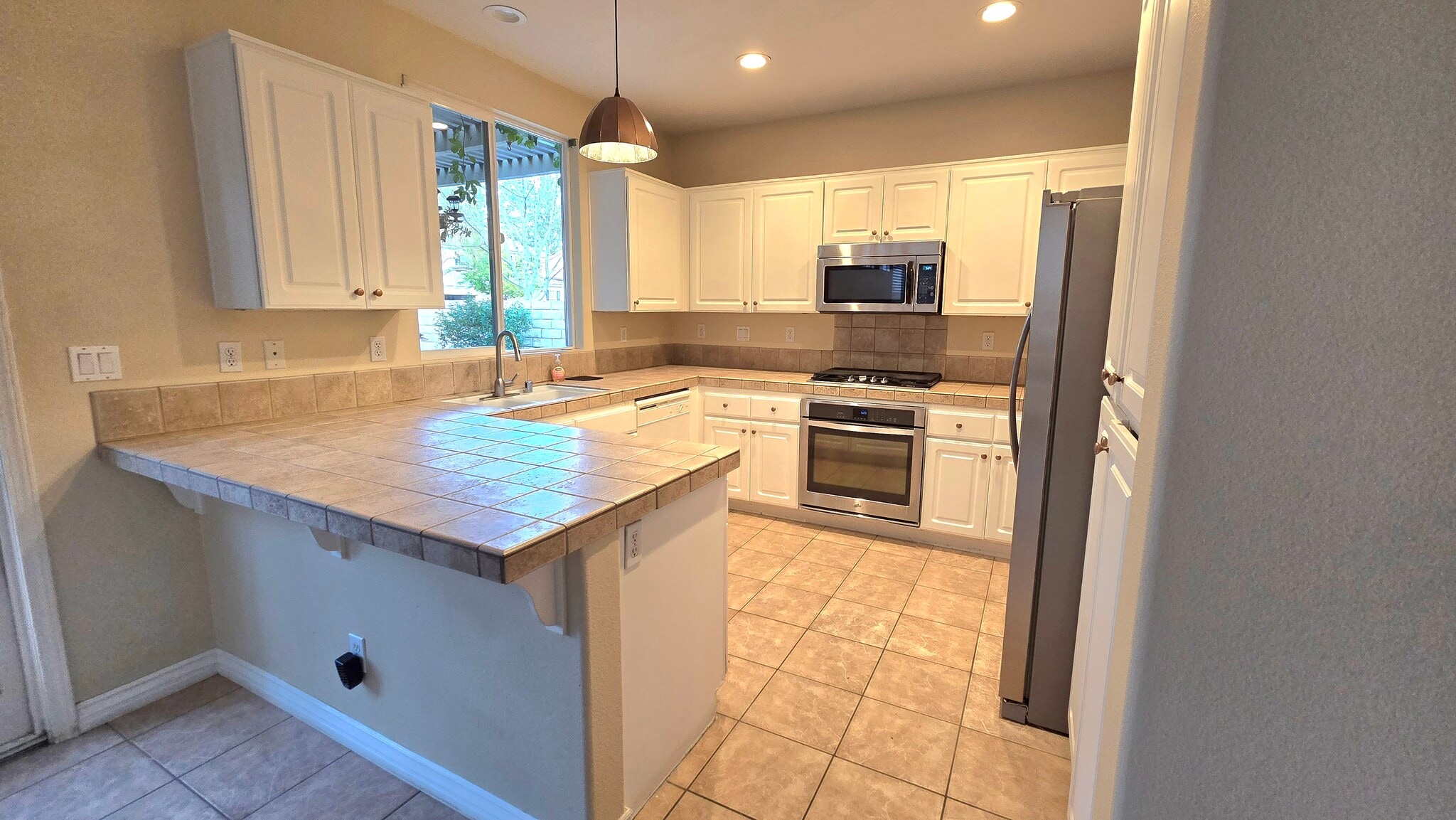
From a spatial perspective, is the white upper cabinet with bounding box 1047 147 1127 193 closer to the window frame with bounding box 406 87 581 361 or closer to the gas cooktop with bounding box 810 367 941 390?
the gas cooktop with bounding box 810 367 941 390

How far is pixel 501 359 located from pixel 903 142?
2779mm

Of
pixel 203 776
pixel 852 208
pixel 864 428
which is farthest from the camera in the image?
pixel 852 208

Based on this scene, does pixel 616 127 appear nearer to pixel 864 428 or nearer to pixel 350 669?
pixel 350 669

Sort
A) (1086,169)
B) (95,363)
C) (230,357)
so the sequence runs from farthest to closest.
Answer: (1086,169) → (230,357) → (95,363)

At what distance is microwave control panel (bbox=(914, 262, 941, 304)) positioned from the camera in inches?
134

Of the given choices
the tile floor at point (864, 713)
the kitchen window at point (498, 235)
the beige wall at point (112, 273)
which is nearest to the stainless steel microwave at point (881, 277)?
the tile floor at point (864, 713)

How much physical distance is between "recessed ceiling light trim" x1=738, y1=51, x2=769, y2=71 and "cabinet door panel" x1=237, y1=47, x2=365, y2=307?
1858 millimetres

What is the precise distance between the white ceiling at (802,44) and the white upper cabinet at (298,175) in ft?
2.43

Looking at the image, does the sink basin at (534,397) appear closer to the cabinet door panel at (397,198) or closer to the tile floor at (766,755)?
the cabinet door panel at (397,198)

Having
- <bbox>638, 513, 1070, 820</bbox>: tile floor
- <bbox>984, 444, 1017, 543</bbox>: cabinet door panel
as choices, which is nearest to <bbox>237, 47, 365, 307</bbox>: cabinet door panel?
<bbox>638, 513, 1070, 820</bbox>: tile floor

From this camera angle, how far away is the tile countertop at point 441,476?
1.12 metres

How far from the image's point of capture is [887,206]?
3566 millimetres

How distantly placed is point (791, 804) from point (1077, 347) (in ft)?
4.89

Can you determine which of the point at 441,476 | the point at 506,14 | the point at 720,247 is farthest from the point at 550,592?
the point at 720,247
